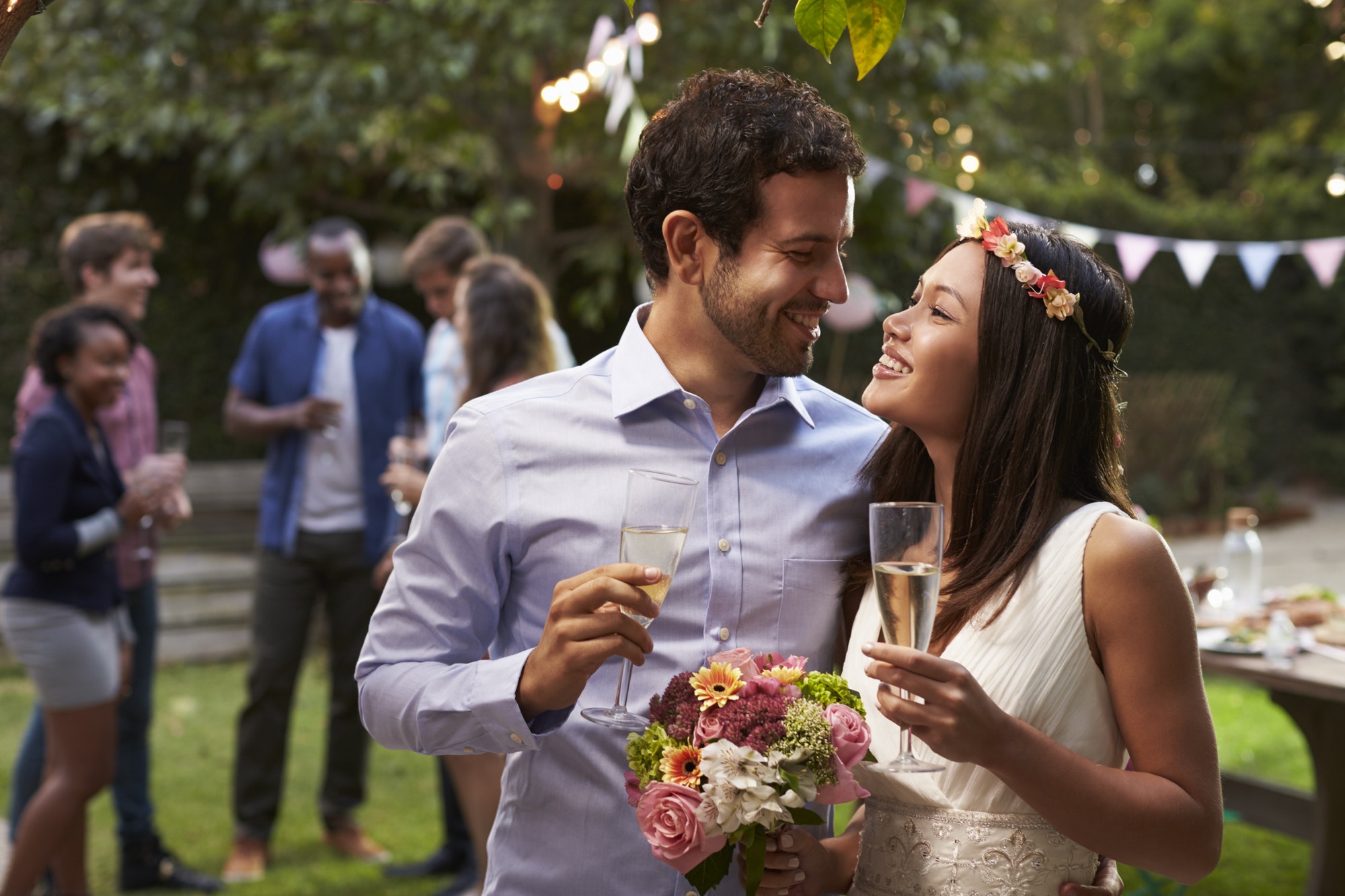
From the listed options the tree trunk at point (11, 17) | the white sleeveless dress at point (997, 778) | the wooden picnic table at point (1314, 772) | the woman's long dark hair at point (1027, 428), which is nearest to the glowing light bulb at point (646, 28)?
the wooden picnic table at point (1314, 772)

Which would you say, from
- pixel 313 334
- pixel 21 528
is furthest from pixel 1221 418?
pixel 21 528

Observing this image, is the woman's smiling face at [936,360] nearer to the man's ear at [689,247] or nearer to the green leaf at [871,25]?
the man's ear at [689,247]

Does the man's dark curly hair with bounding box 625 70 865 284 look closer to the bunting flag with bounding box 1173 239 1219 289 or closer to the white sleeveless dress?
the white sleeveless dress

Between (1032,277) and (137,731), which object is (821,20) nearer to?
(1032,277)

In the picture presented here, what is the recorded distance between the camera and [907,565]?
4.95 feet

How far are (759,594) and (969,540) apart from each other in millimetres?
349

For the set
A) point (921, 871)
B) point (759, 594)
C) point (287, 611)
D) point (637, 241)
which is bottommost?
point (287, 611)

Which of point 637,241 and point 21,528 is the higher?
point 637,241

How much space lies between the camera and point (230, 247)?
9523mm

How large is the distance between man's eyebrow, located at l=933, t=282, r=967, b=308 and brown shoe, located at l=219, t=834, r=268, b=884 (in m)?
3.71

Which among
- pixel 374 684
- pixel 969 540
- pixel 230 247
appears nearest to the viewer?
pixel 374 684

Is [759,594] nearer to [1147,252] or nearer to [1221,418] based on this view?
[1147,252]

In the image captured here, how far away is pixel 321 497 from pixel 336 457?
Result: 0.59 feet

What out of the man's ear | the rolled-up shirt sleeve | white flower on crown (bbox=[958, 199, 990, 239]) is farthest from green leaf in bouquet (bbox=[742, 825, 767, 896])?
white flower on crown (bbox=[958, 199, 990, 239])
